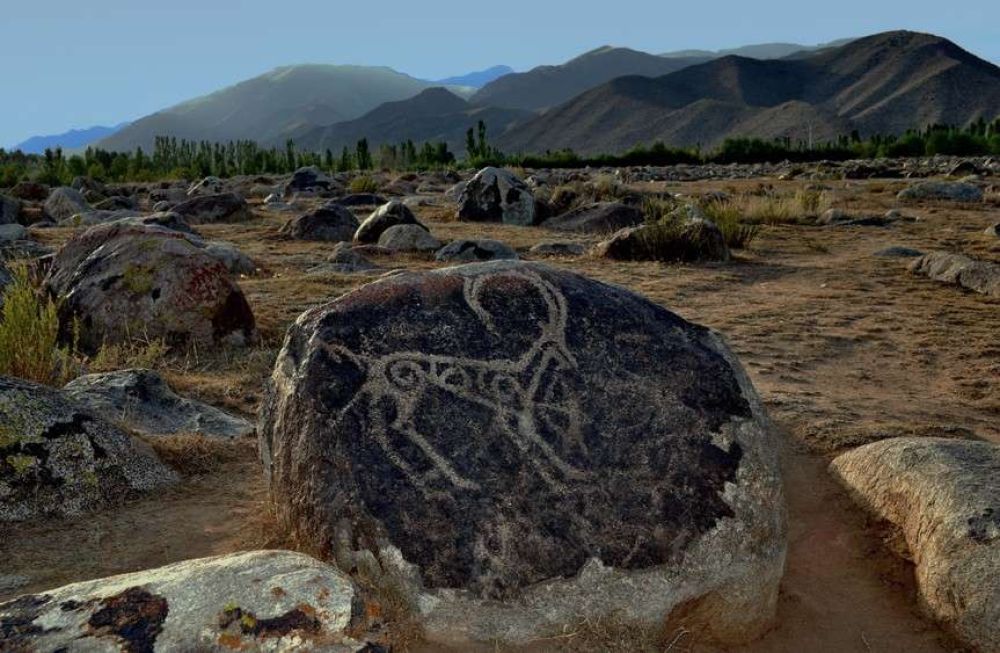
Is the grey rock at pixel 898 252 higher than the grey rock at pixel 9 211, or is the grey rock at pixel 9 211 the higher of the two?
the grey rock at pixel 9 211

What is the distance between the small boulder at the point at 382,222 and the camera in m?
11.3

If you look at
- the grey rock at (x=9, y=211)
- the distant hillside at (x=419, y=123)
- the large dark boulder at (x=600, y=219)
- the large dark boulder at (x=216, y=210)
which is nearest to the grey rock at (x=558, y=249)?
the large dark boulder at (x=600, y=219)

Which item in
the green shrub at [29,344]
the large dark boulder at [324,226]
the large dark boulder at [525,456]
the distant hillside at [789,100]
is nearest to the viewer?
the large dark boulder at [525,456]

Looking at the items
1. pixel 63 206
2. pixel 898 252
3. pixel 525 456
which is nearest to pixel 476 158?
pixel 63 206

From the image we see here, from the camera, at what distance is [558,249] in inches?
400

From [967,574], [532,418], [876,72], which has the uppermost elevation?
[876,72]

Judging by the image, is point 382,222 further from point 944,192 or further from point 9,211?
point 944,192

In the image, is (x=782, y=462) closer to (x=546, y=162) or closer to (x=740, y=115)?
(x=546, y=162)

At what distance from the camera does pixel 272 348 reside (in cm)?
610

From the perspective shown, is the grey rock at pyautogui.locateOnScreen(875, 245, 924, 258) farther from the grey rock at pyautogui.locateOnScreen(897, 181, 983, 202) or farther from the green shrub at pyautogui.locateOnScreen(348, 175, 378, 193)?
the green shrub at pyautogui.locateOnScreen(348, 175, 378, 193)

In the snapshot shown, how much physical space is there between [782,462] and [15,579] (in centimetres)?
317

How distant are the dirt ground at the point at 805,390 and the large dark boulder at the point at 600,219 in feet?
4.66

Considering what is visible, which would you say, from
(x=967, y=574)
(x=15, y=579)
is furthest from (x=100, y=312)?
(x=967, y=574)

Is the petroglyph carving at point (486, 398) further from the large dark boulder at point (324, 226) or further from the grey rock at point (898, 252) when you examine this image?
the large dark boulder at point (324, 226)
